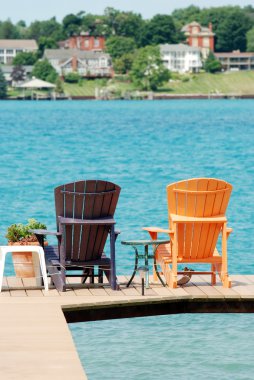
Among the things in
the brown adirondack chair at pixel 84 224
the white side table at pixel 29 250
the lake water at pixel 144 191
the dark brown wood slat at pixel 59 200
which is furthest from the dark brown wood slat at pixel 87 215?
the lake water at pixel 144 191

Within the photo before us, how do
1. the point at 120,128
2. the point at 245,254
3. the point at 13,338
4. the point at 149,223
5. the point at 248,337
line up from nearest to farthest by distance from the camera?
the point at 13,338, the point at 248,337, the point at 245,254, the point at 149,223, the point at 120,128

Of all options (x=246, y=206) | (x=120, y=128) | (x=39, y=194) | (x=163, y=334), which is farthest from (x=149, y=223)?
(x=120, y=128)

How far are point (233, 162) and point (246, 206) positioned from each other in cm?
2400

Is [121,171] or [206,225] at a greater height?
[206,225]

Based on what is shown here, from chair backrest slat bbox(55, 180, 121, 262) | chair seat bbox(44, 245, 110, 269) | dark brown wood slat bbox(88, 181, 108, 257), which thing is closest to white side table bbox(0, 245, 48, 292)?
chair seat bbox(44, 245, 110, 269)

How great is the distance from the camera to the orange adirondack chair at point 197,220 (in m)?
12.7

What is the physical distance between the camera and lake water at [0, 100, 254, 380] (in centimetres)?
1278

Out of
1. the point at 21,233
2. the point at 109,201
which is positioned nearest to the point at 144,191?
the point at 21,233

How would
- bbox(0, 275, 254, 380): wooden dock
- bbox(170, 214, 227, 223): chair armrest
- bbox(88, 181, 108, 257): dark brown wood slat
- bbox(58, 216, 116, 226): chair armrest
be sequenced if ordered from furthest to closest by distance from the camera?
bbox(170, 214, 227, 223): chair armrest
bbox(88, 181, 108, 257): dark brown wood slat
bbox(58, 216, 116, 226): chair armrest
bbox(0, 275, 254, 380): wooden dock

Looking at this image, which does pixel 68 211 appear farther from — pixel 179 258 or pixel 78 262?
pixel 179 258

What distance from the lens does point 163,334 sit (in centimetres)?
1411

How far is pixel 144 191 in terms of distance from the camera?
40531mm

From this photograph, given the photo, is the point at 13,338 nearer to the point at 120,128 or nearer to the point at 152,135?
the point at 152,135

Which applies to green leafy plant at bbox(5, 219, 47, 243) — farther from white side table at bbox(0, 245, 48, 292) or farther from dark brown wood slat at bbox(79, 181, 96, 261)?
dark brown wood slat at bbox(79, 181, 96, 261)
